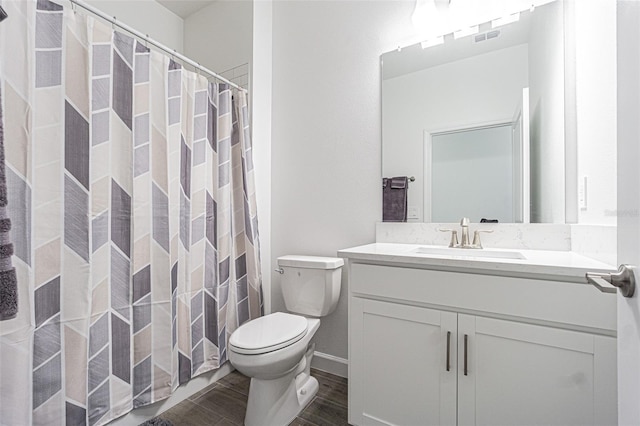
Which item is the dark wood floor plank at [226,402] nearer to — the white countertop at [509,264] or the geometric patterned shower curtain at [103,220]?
the geometric patterned shower curtain at [103,220]

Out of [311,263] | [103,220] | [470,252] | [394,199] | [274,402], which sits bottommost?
[274,402]

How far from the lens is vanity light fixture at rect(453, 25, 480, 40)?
5.34ft

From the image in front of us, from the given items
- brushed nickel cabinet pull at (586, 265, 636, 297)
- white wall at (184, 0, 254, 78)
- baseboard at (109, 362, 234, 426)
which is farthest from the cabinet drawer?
white wall at (184, 0, 254, 78)

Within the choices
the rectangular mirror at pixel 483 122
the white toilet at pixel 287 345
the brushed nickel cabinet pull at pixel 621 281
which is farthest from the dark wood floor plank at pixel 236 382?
the brushed nickel cabinet pull at pixel 621 281

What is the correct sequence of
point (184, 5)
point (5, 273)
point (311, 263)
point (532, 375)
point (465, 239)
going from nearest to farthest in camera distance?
point (5, 273), point (532, 375), point (465, 239), point (311, 263), point (184, 5)

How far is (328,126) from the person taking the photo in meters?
2.08

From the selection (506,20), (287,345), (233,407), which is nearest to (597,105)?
(506,20)

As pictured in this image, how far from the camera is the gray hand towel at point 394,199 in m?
1.83

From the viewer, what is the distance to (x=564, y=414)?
1028 millimetres

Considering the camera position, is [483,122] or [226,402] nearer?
[483,122]

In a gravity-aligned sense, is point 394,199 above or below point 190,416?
above

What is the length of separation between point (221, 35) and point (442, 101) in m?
1.72

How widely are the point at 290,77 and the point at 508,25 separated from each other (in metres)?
1.32

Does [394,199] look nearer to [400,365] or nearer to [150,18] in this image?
[400,365]
